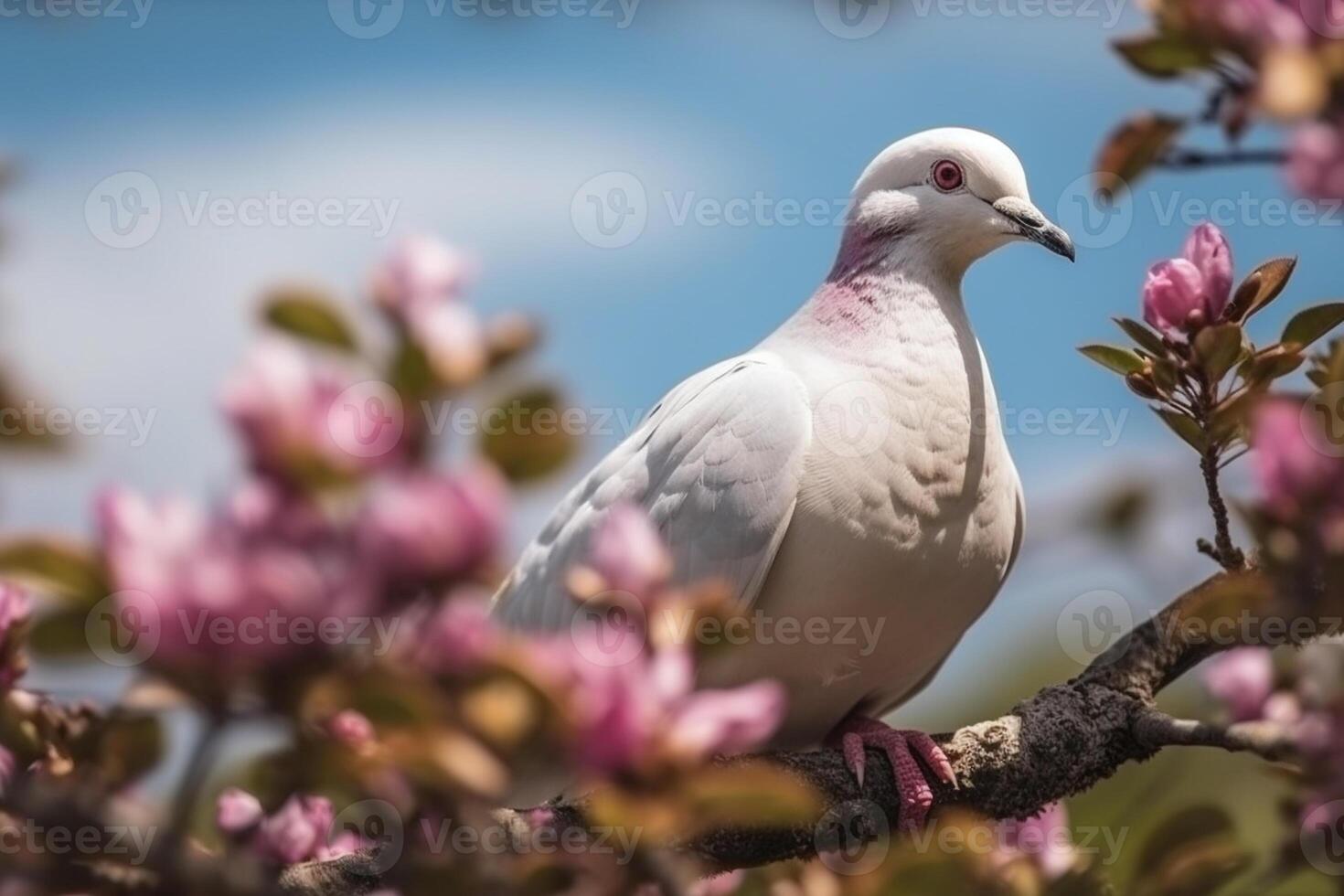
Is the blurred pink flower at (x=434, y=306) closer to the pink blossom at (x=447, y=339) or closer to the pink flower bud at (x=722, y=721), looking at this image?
the pink blossom at (x=447, y=339)

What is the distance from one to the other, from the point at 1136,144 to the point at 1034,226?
7.20 ft

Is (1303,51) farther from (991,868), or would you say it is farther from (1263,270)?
(1263,270)

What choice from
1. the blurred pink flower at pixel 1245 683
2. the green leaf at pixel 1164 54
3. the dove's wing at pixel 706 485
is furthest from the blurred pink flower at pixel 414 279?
the dove's wing at pixel 706 485

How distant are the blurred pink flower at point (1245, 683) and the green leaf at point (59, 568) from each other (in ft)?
6.42

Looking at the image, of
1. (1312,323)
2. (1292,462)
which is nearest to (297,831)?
(1292,462)

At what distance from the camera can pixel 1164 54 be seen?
1870 mm

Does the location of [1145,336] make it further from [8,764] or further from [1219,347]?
[8,764]

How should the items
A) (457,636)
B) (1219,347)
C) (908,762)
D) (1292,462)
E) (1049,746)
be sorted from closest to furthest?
(457,636) → (1292,462) → (1219,347) → (1049,746) → (908,762)

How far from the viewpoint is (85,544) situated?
1.49m

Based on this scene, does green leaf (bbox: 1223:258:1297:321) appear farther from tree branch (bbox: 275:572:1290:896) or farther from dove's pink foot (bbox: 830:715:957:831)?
dove's pink foot (bbox: 830:715:957:831)

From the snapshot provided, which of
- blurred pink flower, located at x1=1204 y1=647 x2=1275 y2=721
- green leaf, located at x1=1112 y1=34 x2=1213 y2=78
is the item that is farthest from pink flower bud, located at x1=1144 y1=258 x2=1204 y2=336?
green leaf, located at x1=1112 y1=34 x2=1213 y2=78

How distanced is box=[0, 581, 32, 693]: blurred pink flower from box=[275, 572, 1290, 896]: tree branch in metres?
1.68

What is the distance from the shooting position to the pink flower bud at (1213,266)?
3016 millimetres

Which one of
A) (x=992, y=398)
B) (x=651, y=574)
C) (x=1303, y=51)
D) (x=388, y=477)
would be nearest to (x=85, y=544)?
(x=388, y=477)
